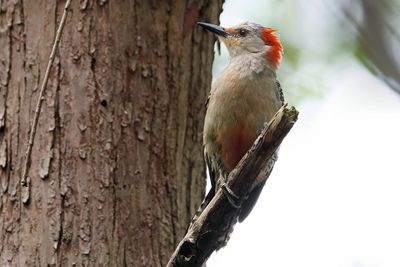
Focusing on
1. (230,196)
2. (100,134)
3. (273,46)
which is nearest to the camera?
(230,196)

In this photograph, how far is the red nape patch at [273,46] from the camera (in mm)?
5812

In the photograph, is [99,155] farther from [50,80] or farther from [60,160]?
[50,80]

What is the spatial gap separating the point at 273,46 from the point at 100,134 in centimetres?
160

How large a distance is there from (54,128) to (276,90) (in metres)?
1.45

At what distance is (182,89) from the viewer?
5.35 m

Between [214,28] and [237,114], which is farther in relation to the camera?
[214,28]

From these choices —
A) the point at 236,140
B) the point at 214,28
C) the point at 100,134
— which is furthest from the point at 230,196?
the point at 214,28

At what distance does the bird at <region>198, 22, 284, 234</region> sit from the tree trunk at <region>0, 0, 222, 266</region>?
0.41 ft

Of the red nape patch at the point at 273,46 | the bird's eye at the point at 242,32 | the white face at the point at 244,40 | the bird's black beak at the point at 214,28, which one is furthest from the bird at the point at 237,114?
the bird's eye at the point at 242,32

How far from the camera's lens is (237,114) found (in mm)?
5293

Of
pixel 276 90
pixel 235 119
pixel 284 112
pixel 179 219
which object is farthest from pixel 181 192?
pixel 284 112

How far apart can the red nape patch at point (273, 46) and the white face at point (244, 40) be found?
35 mm

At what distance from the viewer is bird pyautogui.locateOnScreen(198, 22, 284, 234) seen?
529 centimetres

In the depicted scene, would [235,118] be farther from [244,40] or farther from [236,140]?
[244,40]
